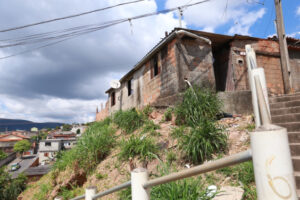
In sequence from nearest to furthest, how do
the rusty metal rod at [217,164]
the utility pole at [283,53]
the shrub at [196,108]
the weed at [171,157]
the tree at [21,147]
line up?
the rusty metal rod at [217,164], the weed at [171,157], the shrub at [196,108], the utility pole at [283,53], the tree at [21,147]

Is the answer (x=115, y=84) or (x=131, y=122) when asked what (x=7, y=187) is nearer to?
(x=115, y=84)

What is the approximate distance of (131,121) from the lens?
5828 mm

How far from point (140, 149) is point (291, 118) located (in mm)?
3133

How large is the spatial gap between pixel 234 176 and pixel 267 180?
8.39 feet

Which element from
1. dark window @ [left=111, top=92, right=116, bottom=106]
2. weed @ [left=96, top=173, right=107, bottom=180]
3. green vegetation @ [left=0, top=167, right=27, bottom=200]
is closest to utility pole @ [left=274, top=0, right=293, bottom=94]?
weed @ [left=96, top=173, right=107, bottom=180]

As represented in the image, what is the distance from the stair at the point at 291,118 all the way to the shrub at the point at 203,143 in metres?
1.09

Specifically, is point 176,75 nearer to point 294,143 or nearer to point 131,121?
point 131,121

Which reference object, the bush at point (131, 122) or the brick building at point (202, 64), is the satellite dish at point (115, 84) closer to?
the brick building at point (202, 64)

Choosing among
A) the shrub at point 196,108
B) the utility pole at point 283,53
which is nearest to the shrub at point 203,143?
the shrub at point 196,108

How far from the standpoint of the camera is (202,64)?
22.8 ft

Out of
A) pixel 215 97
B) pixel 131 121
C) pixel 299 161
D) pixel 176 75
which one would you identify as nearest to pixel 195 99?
pixel 215 97

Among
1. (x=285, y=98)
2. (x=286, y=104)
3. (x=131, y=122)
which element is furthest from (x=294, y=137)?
(x=131, y=122)

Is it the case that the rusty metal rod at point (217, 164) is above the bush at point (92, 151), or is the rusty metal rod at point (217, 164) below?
above

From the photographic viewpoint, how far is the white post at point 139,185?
3.80 feet
